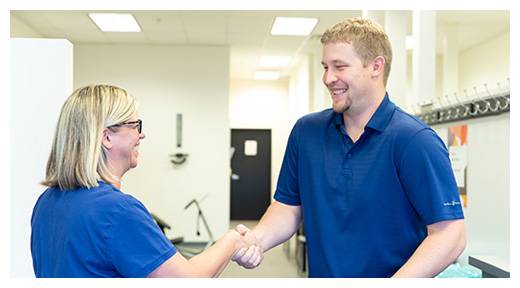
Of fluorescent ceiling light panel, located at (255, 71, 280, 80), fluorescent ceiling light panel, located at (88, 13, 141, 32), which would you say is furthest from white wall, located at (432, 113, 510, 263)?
fluorescent ceiling light panel, located at (255, 71, 280, 80)

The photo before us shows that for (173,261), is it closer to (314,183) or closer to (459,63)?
(314,183)

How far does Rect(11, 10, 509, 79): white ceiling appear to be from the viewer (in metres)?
5.14

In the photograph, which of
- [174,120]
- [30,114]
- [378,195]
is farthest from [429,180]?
[174,120]

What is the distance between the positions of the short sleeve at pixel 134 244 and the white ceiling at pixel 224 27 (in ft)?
12.9

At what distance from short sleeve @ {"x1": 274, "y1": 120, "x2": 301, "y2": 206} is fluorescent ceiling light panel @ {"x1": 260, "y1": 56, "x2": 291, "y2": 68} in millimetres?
5980

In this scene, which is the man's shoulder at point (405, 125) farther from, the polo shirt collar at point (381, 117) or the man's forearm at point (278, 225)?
the man's forearm at point (278, 225)

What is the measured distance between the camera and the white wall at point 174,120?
6.53 metres

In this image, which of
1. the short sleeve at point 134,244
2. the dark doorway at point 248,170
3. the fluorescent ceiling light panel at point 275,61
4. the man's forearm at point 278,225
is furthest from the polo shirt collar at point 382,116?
the dark doorway at point 248,170

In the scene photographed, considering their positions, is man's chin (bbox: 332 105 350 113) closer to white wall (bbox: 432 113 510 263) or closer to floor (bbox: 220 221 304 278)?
white wall (bbox: 432 113 510 263)

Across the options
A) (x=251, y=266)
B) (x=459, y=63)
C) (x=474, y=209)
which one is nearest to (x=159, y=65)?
(x=459, y=63)

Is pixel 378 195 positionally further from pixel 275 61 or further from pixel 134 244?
pixel 275 61

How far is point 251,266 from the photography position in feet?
4.89

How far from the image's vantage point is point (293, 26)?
564 cm

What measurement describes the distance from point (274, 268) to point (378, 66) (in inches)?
170
